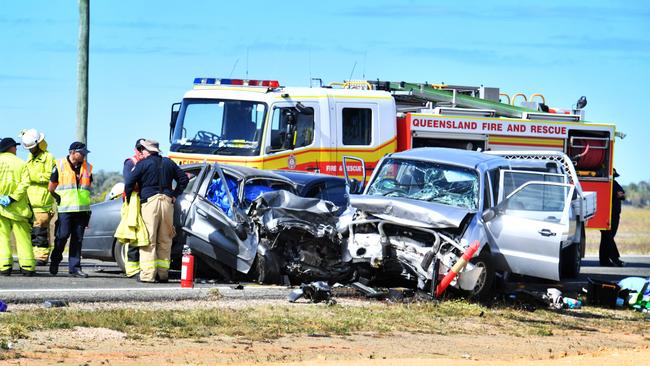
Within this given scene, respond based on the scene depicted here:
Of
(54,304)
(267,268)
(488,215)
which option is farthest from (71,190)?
(488,215)

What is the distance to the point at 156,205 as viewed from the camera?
46.9 feet

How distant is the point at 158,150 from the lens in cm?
1449

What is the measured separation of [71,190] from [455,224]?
465 cm

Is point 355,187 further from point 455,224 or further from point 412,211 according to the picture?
point 455,224

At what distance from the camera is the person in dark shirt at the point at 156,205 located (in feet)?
46.8

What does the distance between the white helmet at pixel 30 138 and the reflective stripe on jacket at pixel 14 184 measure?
24cm

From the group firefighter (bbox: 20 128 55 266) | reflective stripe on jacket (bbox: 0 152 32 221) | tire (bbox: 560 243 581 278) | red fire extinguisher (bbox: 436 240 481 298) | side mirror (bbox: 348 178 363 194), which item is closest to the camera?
red fire extinguisher (bbox: 436 240 481 298)

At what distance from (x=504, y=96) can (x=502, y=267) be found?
11.9 m

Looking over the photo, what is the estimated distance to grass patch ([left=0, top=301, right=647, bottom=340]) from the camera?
34.3 ft

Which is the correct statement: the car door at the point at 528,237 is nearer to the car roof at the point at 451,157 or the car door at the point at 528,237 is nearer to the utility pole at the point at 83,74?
the car roof at the point at 451,157

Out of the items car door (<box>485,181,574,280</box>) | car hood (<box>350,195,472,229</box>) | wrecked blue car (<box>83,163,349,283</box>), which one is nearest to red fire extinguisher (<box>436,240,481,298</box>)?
car hood (<box>350,195,472,229</box>)

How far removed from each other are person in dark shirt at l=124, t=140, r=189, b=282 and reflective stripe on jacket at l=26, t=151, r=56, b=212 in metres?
1.07

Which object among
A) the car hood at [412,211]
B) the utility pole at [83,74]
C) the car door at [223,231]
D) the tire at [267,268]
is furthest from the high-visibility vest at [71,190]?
the utility pole at [83,74]

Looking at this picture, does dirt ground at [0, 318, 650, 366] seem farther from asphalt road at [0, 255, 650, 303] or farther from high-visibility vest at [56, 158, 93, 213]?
high-visibility vest at [56, 158, 93, 213]
